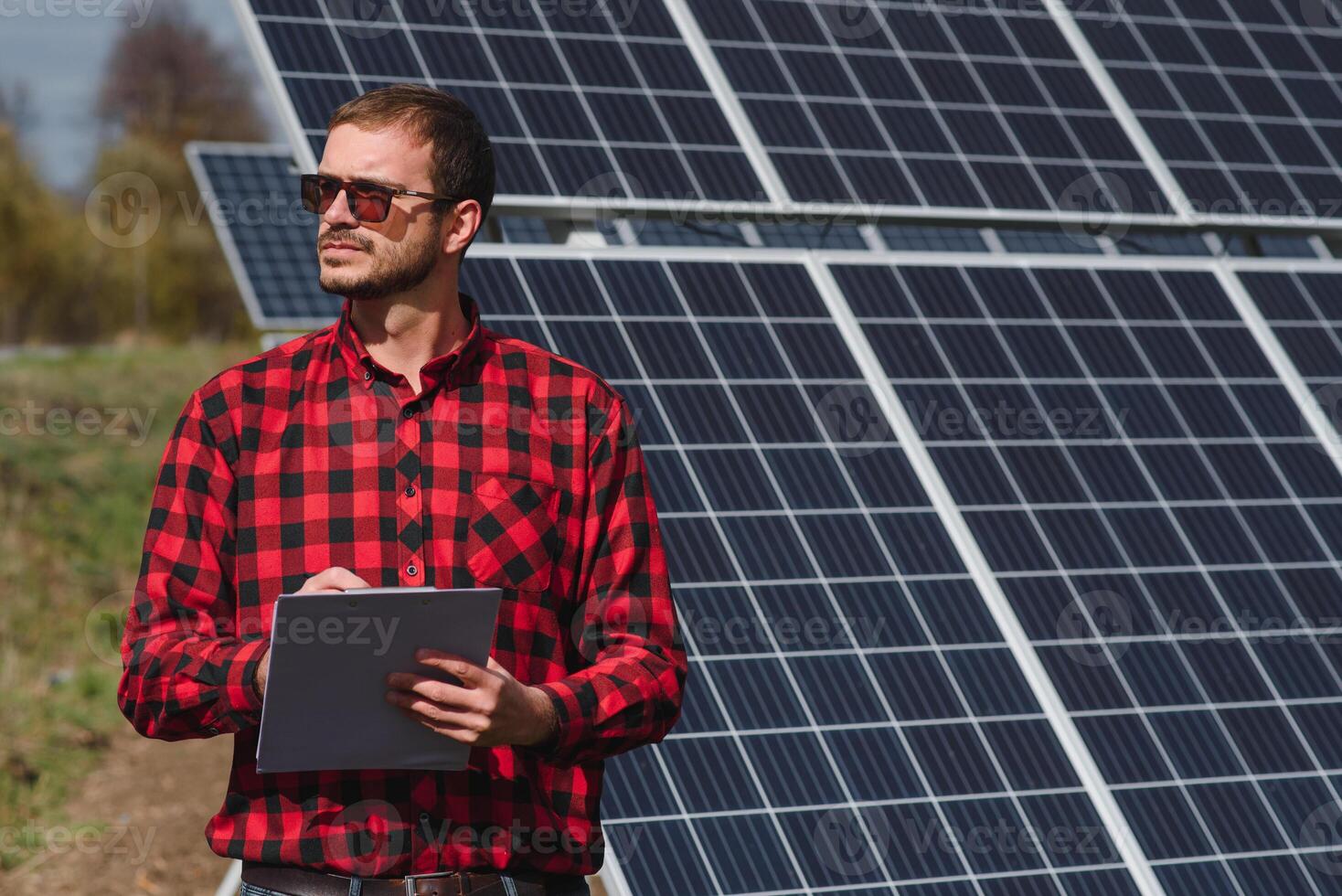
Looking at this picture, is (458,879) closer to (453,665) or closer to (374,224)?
(453,665)

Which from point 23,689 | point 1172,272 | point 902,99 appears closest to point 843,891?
point 1172,272

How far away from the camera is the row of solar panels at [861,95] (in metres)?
7.21

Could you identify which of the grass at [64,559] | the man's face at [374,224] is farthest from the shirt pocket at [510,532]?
the grass at [64,559]

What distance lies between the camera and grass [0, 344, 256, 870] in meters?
10.6

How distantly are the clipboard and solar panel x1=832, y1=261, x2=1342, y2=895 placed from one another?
359 cm

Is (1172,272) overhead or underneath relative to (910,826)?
overhead

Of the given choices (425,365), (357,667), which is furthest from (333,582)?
(425,365)

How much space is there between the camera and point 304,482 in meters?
3.40

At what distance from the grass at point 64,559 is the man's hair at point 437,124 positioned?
608 centimetres

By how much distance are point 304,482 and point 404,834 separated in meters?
0.78

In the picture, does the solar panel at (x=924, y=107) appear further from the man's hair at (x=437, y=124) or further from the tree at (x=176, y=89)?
the tree at (x=176, y=89)

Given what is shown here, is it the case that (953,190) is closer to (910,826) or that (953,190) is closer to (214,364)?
(910,826)

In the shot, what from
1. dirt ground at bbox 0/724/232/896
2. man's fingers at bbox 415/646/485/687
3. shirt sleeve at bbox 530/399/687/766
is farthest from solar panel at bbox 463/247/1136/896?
dirt ground at bbox 0/724/232/896

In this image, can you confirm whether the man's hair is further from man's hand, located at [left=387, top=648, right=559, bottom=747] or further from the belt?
the belt
